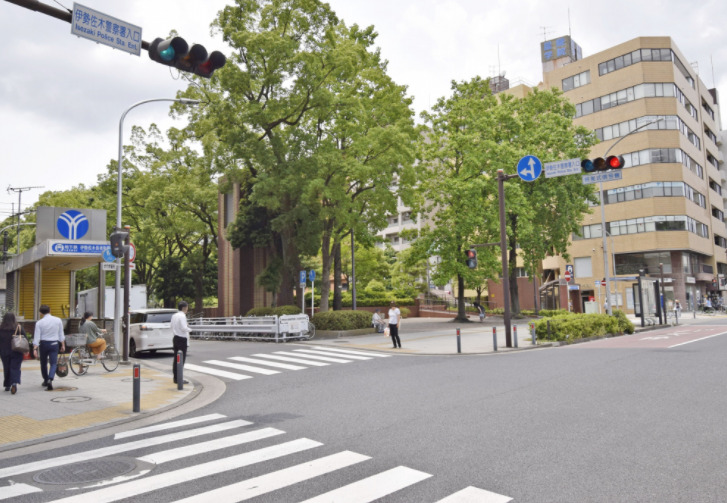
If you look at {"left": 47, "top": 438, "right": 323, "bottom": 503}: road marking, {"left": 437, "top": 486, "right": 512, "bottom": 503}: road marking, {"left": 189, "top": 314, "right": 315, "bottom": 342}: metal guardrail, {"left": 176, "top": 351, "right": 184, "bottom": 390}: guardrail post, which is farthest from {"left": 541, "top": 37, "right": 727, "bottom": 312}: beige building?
{"left": 437, "top": 486, "right": 512, "bottom": 503}: road marking

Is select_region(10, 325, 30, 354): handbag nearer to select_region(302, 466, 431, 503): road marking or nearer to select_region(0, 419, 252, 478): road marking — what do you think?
select_region(0, 419, 252, 478): road marking

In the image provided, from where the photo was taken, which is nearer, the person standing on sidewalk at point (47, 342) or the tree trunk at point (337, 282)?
the person standing on sidewalk at point (47, 342)

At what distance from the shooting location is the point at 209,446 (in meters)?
6.73

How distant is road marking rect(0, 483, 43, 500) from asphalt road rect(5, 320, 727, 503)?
179mm

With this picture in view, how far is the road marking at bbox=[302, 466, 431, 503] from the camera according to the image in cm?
469

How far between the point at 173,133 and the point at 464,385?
3531 centimetres

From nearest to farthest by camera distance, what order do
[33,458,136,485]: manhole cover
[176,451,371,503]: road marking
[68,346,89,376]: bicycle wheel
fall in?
[176,451,371,503]: road marking → [33,458,136,485]: manhole cover → [68,346,89,376]: bicycle wheel

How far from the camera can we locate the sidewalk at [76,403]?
788 centimetres

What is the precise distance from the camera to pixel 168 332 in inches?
740

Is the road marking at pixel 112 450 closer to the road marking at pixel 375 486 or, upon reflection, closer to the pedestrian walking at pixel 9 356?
the road marking at pixel 375 486

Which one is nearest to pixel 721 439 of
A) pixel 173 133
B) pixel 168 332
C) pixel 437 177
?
pixel 168 332

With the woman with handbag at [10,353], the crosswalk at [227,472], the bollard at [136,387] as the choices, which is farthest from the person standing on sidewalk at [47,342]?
the crosswalk at [227,472]

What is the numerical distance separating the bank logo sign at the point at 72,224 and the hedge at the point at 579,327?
17.6 metres

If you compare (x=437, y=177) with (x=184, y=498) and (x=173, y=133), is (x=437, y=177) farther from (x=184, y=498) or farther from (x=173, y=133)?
(x=184, y=498)
